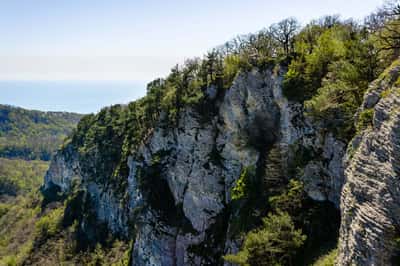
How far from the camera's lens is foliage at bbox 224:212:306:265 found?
31.9m

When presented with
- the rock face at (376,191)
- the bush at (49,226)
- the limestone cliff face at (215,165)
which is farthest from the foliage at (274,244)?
the bush at (49,226)

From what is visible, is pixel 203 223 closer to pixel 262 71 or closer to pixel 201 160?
pixel 201 160

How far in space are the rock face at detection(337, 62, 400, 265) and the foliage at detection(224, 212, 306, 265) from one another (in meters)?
7.96

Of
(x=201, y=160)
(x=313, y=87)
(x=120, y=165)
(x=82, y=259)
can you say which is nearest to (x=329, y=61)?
(x=313, y=87)

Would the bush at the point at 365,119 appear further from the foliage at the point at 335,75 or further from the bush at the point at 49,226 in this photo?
the bush at the point at 49,226

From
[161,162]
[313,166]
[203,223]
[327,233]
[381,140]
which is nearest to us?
[381,140]

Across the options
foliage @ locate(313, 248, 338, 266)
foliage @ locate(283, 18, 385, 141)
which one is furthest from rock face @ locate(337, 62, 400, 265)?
foliage @ locate(283, 18, 385, 141)

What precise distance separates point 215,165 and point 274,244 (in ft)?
75.1

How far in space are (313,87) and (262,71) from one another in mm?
10218

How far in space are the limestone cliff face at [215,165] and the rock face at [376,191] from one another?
10891 mm

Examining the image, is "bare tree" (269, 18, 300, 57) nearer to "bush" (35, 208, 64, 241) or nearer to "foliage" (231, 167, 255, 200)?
"foliage" (231, 167, 255, 200)

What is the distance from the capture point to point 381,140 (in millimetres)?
20797

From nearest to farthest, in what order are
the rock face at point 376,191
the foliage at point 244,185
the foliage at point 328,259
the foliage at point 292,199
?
the rock face at point 376,191, the foliage at point 328,259, the foliage at point 292,199, the foliage at point 244,185

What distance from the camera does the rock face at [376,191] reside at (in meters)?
19.1
